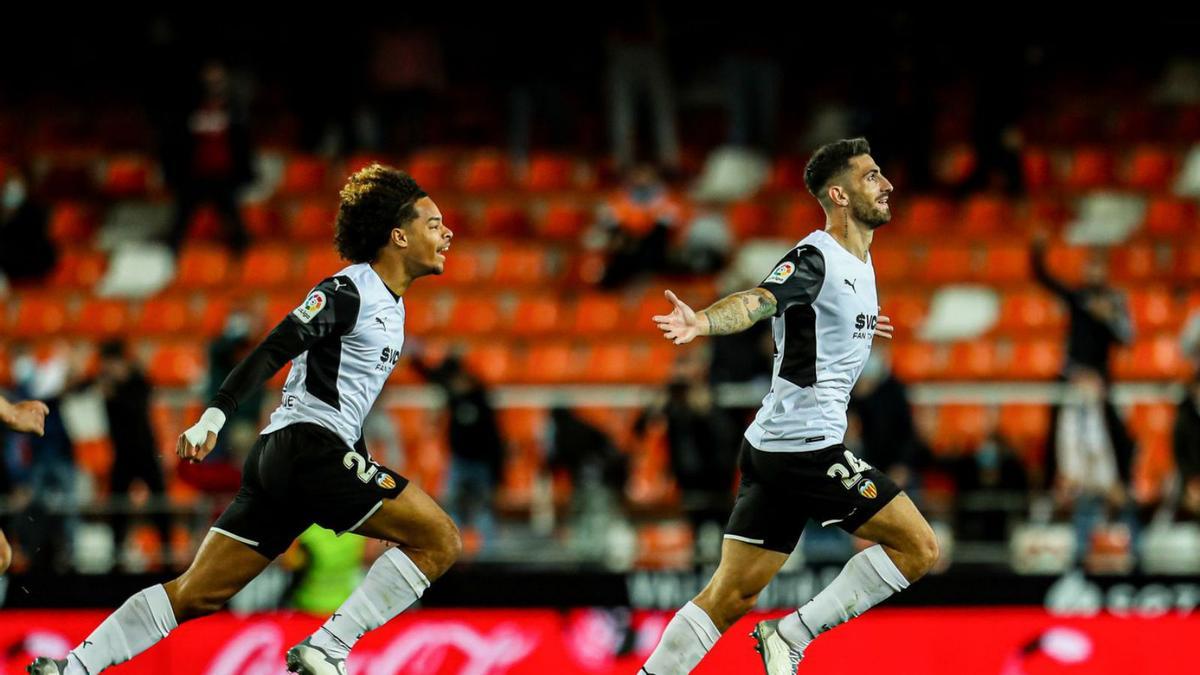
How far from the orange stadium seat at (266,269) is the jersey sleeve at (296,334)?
32.8 feet

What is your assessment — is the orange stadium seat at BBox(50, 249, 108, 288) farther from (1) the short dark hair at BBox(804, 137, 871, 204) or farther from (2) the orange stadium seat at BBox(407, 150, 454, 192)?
(1) the short dark hair at BBox(804, 137, 871, 204)

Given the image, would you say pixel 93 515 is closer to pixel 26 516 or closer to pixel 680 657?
pixel 26 516

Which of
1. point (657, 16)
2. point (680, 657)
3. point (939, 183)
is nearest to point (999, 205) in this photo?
point (939, 183)

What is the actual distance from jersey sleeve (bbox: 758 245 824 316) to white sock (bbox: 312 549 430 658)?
185 centimetres

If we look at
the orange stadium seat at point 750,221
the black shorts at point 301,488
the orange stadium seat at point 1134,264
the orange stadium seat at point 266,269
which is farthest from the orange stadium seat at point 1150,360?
the black shorts at point 301,488

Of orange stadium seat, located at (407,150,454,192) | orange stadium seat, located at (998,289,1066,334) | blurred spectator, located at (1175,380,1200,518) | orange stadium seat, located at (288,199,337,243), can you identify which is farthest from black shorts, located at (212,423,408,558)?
orange stadium seat, located at (407,150,454,192)

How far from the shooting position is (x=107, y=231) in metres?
19.1

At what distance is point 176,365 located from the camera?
53.7ft

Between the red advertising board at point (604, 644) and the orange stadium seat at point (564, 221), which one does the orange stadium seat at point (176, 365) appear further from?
the red advertising board at point (604, 644)

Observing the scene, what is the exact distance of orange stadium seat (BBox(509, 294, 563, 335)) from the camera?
55.2ft

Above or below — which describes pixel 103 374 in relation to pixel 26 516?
above

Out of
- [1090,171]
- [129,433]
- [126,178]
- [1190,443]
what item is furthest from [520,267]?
[1190,443]

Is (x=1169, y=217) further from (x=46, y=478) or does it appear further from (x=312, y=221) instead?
(x=46, y=478)

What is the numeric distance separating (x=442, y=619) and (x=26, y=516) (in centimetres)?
454
